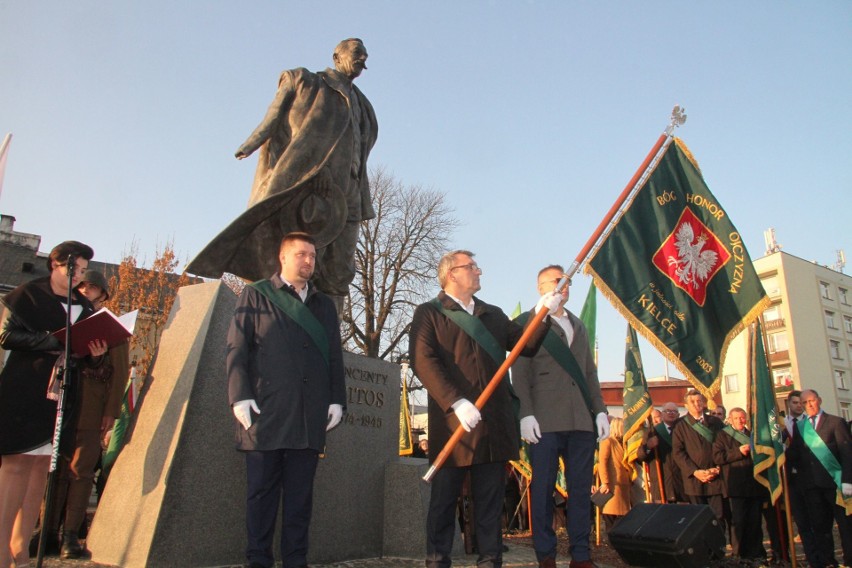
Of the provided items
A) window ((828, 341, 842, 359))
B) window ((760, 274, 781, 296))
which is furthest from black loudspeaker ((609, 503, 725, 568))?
window ((828, 341, 842, 359))

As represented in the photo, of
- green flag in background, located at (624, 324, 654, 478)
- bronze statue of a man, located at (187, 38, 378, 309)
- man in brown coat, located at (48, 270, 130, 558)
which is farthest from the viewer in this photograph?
green flag in background, located at (624, 324, 654, 478)

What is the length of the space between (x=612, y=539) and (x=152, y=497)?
3319 mm

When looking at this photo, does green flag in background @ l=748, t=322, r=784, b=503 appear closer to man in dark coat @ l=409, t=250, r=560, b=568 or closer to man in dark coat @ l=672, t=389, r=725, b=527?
man in dark coat @ l=672, t=389, r=725, b=527

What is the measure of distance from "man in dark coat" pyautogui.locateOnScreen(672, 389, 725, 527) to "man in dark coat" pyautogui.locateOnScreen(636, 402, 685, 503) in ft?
0.66

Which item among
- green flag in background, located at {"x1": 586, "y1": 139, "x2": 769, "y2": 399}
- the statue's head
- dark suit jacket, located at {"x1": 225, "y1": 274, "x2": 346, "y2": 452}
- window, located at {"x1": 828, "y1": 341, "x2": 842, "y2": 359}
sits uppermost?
window, located at {"x1": 828, "y1": 341, "x2": 842, "y2": 359}

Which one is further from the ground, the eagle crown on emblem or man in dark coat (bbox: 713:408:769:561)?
the eagle crown on emblem

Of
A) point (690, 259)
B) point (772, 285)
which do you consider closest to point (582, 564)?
point (690, 259)

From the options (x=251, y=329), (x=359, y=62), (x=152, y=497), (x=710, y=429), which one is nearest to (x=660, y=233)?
(x=710, y=429)

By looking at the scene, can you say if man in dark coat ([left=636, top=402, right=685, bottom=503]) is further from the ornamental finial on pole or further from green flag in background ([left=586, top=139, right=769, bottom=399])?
the ornamental finial on pole

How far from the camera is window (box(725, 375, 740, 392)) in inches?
1955

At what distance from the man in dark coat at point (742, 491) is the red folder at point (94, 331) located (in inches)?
269

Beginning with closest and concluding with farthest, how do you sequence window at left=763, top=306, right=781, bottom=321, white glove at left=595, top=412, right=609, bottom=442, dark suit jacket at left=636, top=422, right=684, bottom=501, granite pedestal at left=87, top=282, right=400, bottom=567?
1. granite pedestal at left=87, top=282, right=400, bottom=567
2. white glove at left=595, top=412, right=609, bottom=442
3. dark suit jacket at left=636, top=422, right=684, bottom=501
4. window at left=763, top=306, right=781, bottom=321

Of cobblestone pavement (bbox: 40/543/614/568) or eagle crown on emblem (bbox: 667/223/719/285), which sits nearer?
cobblestone pavement (bbox: 40/543/614/568)

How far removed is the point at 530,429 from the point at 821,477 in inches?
197
